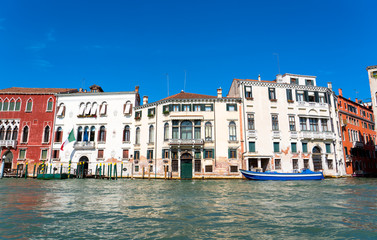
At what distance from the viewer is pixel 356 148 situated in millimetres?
37844

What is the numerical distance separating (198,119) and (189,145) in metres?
3.16

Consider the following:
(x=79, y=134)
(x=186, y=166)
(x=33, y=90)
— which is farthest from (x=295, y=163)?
(x=33, y=90)

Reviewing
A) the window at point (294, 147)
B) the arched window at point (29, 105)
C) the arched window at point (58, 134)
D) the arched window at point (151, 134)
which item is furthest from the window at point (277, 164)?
the arched window at point (29, 105)

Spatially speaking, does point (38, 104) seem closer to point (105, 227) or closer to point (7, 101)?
point (7, 101)

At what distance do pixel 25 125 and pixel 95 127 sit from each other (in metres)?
9.22

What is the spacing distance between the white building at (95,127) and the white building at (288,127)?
47.6 feet

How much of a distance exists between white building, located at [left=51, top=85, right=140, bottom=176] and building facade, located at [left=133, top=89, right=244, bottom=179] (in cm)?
323

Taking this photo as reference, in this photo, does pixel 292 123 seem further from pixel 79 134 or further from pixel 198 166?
pixel 79 134

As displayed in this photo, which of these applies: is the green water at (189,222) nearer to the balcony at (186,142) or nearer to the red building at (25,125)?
the balcony at (186,142)

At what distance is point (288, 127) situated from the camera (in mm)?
31094

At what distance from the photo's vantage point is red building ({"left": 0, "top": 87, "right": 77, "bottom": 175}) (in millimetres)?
33500

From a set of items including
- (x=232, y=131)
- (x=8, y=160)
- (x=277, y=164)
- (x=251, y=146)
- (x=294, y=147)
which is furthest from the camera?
(x=8, y=160)

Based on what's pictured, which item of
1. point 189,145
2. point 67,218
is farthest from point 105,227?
point 189,145

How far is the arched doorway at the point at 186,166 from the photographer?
29.8m
